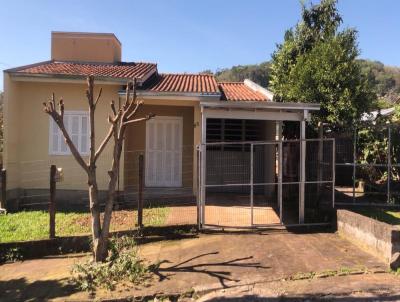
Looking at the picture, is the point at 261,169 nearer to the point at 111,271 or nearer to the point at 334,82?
the point at 334,82

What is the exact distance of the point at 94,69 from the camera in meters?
13.6

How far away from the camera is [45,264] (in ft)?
26.4

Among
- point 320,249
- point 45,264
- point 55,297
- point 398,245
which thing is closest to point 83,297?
point 55,297

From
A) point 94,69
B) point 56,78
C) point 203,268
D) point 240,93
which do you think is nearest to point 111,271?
point 203,268

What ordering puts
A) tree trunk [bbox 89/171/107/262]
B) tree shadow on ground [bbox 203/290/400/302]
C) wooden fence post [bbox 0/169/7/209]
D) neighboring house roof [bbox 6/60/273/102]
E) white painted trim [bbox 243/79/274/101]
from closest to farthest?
tree shadow on ground [bbox 203/290/400/302], tree trunk [bbox 89/171/107/262], wooden fence post [bbox 0/169/7/209], neighboring house roof [bbox 6/60/273/102], white painted trim [bbox 243/79/274/101]

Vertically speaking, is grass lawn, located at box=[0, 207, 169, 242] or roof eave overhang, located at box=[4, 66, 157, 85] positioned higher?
roof eave overhang, located at box=[4, 66, 157, 85]

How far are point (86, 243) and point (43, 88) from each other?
5719mm

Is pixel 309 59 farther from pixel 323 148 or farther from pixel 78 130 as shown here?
pixel 78 130

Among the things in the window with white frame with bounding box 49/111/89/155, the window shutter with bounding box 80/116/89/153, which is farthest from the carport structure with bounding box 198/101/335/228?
the window with white frame with bounding box 49/111/89/155

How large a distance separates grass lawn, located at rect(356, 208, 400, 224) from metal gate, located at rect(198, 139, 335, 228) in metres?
0.96

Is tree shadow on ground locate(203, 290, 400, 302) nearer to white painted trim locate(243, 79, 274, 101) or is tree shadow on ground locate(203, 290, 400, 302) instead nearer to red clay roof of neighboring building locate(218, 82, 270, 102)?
red clay roof of neighboring building locate(218, 82, 270, 102)

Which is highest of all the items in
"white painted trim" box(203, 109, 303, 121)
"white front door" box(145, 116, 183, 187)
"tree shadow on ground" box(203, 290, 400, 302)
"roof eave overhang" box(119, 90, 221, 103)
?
"roof eave overhang" box(119, 90, 221, 103)

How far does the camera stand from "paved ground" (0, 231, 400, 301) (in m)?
6.37

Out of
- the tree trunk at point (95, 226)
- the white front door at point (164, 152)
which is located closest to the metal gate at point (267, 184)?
the white front door at point (164, 152)
